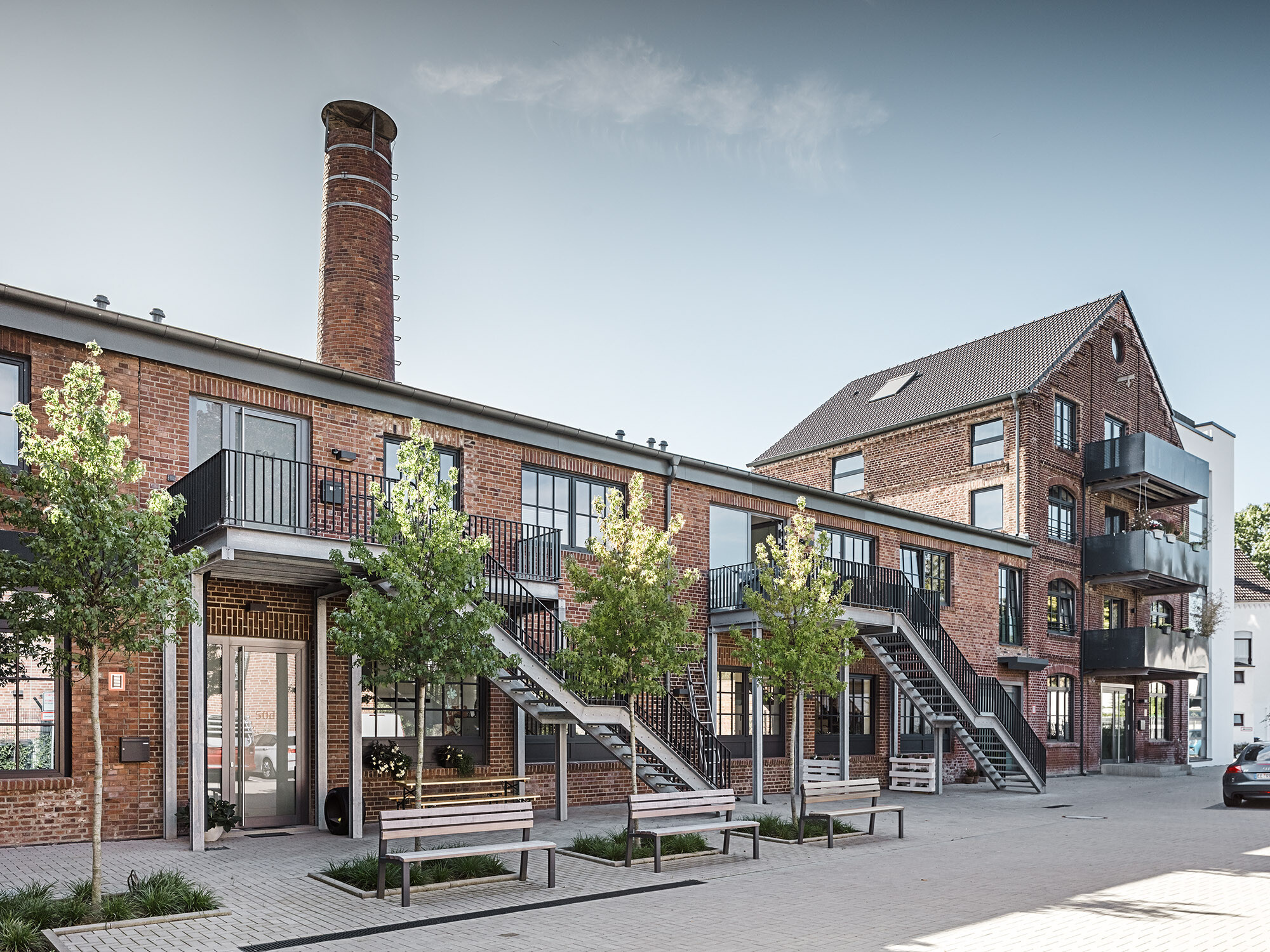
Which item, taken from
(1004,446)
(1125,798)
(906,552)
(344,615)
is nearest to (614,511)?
(344,615)

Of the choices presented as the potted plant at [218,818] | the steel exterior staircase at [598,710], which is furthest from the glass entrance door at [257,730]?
the steel exterior staircase at [598,710]

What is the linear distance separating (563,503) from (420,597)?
23.0 ft

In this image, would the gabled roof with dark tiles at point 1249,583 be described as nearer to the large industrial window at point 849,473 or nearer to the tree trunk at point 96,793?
the large industrial window at point 849,473

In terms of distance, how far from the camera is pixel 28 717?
12383 millimetres

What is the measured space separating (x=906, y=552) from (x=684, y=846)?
13144mm

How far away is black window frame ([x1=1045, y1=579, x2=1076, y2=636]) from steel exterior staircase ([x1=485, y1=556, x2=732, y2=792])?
15.4 m

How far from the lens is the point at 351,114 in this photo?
65.5 ft

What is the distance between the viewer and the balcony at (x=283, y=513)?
39.4 feet

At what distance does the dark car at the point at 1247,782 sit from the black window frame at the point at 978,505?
8463 mm

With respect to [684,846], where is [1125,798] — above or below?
below

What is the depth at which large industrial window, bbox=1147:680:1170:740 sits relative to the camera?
31.2 meters

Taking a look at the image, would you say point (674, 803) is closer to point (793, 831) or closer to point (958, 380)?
point (793, 831)

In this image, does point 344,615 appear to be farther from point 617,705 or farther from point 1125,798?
point 1125,798

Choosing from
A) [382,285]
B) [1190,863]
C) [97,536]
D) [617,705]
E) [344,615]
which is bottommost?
[1190,863]
